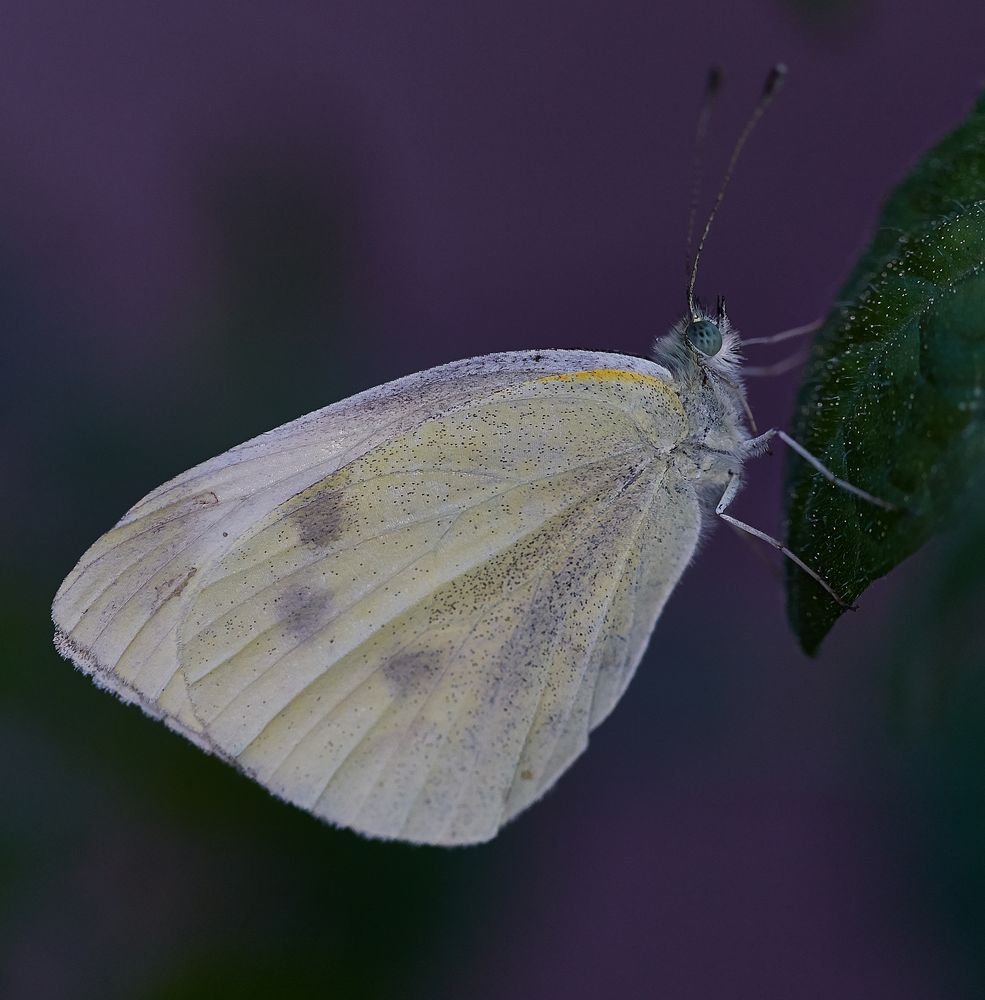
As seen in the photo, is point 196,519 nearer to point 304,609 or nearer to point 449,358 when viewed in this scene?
point 304,609

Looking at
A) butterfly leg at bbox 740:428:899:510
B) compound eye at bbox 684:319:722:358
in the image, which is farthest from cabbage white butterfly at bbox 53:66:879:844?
butterfly leg at bbox 740:428:899:510

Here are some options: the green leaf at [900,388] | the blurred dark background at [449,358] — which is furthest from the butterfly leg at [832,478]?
the blurred dark background at [449,358]

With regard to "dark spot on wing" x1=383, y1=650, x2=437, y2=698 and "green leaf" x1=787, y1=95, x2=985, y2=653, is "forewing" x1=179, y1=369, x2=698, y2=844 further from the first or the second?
"green leaf" x1=787, y1=95, x2=985, y2=653

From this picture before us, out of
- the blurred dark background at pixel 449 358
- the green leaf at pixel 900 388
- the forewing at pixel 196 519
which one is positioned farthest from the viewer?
the blurred dark background at pixel 449 358

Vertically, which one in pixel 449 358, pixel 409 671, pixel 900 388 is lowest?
pixel 409 671

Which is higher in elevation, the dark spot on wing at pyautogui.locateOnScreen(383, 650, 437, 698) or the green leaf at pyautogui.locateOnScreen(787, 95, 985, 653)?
the green leaf at pyautogui.locateOnScreen(787, 95, 985, 653)

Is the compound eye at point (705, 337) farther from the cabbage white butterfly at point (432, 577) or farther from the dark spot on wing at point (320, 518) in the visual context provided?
the dark spot on wing at point (320, 518)

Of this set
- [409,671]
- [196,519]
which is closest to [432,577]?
[409,671]
